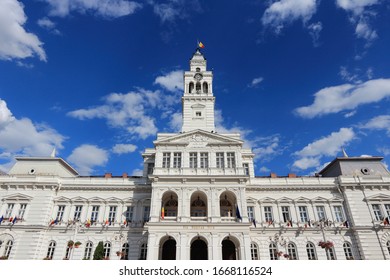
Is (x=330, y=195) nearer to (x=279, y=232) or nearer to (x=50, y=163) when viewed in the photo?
(x=279, y=232)

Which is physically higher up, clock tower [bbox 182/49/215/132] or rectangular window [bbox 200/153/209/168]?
clock tower [bbox 182/49/215/132]

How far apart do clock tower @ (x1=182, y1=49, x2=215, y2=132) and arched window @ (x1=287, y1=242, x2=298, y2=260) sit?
63.5 feet

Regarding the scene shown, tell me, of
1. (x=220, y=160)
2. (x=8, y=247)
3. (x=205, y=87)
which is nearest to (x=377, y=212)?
(x=220, y=160)

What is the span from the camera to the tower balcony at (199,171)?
104 feet

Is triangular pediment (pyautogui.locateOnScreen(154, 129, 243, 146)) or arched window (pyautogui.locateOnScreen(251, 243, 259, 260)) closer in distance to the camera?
arched window (pyautogui.locateOnScreen(251, 243, 259, 260))

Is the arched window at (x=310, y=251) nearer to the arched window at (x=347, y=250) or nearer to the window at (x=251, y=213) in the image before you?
the arched window at (x=347, y=250)

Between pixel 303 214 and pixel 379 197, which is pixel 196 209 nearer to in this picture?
pixel 303 214

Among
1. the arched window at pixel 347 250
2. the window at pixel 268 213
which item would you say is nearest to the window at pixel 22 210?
the window at pixel 268 213

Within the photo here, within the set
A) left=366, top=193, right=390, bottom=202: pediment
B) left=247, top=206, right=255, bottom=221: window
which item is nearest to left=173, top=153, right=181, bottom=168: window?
left=247, top=206, right=255, bottom=221: window

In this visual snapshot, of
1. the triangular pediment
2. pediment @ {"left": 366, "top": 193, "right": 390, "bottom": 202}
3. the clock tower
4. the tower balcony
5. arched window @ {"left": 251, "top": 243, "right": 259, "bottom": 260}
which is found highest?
the clock tower

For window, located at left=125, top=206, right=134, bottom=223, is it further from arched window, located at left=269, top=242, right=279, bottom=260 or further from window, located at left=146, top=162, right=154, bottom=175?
arched window, located at left=269, top=242, right=279, bottom=260

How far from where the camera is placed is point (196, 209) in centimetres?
Answer: 3341

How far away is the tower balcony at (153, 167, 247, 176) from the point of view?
104ft

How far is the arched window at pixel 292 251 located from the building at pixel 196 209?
0.12m
